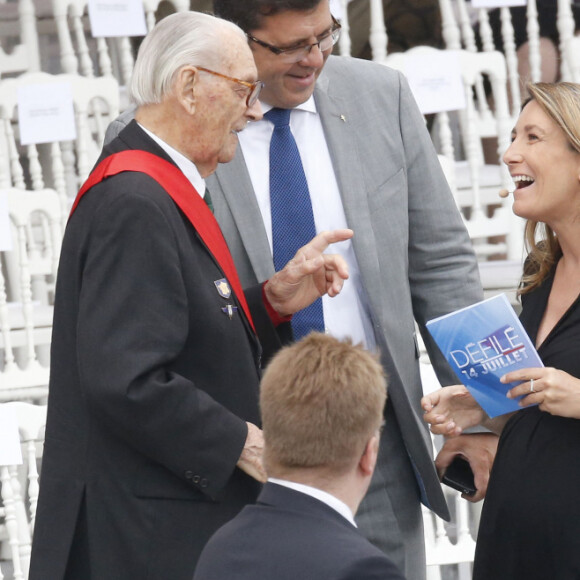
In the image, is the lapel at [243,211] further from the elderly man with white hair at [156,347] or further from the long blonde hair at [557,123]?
the long blonde hair at [557,123]

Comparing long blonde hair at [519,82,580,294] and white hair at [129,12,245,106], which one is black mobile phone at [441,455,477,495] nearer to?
long blonde hair at [519,82,580,294]

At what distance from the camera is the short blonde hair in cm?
133

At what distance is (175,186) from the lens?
1.64 metres

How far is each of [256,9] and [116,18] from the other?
2.38 metres

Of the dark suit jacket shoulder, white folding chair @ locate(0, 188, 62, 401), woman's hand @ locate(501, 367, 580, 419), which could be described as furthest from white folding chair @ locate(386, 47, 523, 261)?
the dark suit jacket shoulder

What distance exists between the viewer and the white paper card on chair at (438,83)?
4.24 meters

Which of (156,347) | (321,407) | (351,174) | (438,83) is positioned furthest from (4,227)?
(321,407)

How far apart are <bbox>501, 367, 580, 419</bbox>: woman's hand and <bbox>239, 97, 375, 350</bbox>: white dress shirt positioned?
0.34 m

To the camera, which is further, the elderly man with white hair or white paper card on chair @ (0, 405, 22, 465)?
white paper card on chair @ (0, 405, 22, 465)

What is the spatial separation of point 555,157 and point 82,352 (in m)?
0.99

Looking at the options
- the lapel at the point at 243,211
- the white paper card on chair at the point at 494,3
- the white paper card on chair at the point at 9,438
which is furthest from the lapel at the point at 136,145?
the white paper card on chair at the point at 494,3

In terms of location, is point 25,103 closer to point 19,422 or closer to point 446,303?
point 19,422

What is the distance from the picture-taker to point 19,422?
2.90m

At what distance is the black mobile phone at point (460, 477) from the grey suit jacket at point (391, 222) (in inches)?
1.4
